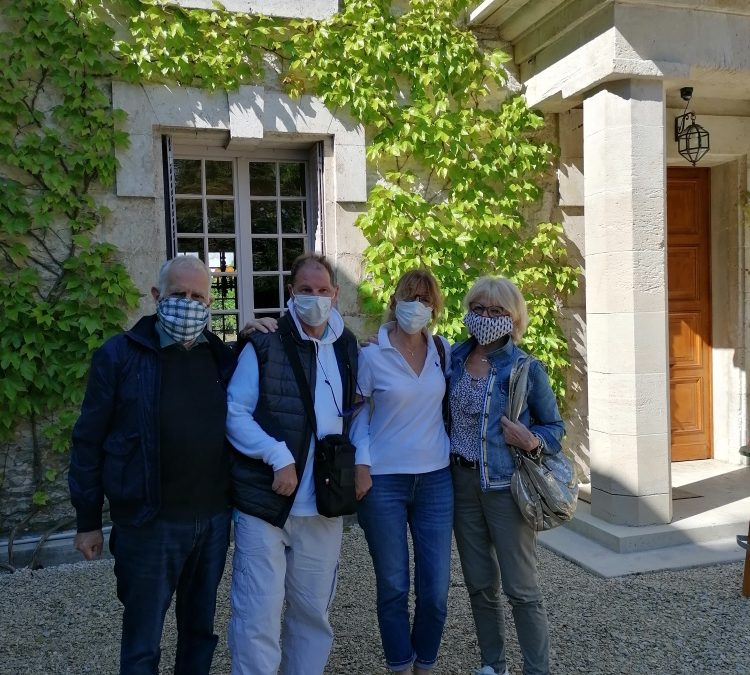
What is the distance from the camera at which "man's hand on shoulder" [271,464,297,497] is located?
90.9 inches

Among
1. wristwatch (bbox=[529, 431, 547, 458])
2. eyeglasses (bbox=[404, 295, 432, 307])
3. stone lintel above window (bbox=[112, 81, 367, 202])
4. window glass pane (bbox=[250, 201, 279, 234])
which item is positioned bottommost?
wristwatch (bbox=[529, 431, 547, 458])

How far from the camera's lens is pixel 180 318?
2348 mm

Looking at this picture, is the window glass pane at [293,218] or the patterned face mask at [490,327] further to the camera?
the window glass pane at [293,218]

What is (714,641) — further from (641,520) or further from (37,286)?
(37,286)

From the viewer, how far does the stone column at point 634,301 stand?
14.8 feet

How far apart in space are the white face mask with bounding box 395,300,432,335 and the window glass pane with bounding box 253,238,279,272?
2858 millimetres

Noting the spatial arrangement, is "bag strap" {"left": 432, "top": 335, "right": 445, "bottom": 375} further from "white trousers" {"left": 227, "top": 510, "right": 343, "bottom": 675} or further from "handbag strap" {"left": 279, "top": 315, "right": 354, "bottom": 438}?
"white trousers" {"left": 227, "top": 510, "right": 343, "bottom": 675}

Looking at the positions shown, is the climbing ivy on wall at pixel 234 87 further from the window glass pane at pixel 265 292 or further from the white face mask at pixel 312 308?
the white face mask at pixel 312 308

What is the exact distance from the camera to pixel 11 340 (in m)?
4.45

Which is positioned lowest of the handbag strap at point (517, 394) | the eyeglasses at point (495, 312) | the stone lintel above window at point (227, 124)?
the handbag strap at point (517, 394)

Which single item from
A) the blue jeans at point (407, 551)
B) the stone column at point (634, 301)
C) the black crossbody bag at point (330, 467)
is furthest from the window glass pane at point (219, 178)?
the blue jeans at point (407, 551)

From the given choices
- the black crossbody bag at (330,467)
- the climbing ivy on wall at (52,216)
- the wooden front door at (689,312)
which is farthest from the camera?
the wooden front door at (689,312)

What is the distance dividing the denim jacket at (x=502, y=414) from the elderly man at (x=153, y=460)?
0.94 m

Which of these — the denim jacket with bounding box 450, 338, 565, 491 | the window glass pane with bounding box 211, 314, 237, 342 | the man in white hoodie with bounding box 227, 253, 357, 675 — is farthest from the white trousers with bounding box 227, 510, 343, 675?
the window glass pane with bounding box 211, 314, 237, 342
